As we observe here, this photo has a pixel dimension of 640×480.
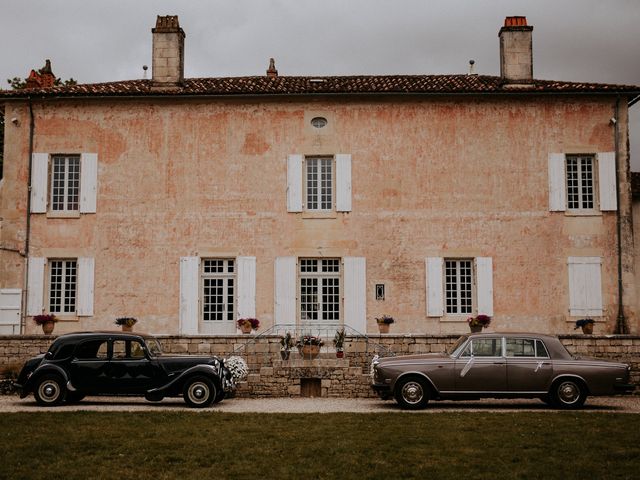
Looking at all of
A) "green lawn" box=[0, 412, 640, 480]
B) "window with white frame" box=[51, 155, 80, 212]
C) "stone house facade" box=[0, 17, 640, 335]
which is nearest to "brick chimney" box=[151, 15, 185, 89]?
"stone house facade" box=[0, 17, 640, 335]

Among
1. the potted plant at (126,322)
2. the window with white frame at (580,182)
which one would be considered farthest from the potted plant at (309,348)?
the window with white frame at (580,182)

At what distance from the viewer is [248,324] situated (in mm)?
18469

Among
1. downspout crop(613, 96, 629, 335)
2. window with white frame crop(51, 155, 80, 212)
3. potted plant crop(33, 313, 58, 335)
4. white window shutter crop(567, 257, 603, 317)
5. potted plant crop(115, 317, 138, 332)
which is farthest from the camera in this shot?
window with white frame crop(51, 155, 80, 212)

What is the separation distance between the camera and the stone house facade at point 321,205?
19.2m

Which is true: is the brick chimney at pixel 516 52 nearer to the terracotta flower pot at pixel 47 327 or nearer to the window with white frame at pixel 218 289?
the window with white frame at pixel 218 289

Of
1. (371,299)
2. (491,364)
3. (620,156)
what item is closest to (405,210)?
(371,299)

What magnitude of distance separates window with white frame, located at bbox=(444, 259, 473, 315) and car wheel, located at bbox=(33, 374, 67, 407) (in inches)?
377

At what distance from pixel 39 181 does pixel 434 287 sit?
33.2 feet

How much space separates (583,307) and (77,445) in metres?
13.3

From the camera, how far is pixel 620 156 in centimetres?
1955

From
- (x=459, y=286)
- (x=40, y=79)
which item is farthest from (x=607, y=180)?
(x=40, y=79)

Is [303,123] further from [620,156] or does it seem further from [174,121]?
[620,156]

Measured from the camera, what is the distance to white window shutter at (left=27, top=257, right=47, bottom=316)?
19.3m

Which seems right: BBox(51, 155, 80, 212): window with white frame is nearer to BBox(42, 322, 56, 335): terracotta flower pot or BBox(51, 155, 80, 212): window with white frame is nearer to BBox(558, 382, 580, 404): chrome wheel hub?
BBox(42, 322, 56, 335): terracotta flower pot
